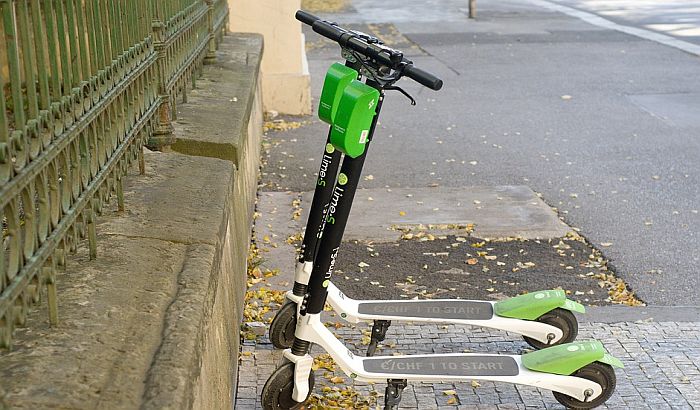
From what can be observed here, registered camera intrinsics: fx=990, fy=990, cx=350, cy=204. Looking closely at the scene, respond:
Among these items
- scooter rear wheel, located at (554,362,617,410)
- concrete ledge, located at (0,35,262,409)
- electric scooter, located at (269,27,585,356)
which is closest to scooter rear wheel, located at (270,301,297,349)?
electric scooter, located at (269,27,585,356)

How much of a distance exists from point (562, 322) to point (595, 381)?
0.53 m

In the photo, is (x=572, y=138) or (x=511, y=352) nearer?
(x=511, y=352)

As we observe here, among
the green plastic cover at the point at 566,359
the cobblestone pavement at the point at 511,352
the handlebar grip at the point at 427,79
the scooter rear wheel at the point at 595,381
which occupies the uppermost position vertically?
the handlebar grip at the point at 427,79

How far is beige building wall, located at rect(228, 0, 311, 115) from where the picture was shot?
1041 cm

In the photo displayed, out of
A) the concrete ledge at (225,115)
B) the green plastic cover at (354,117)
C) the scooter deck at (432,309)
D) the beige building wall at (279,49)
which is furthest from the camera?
the beige building wall at (279,49)

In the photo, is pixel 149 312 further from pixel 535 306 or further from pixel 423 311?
pixel 535 306

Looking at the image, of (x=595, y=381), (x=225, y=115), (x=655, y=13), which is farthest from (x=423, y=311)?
(x=655, y=13)

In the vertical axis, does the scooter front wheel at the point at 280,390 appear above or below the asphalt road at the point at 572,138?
above

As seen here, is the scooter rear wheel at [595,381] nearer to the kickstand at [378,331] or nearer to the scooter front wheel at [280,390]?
the kickstand at [378,331]

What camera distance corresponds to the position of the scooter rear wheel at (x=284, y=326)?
4402mm

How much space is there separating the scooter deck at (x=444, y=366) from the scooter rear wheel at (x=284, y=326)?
2.03 ft

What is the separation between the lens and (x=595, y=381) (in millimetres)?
3914

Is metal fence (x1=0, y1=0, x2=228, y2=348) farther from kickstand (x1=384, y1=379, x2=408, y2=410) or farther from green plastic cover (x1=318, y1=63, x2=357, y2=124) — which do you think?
kickstand (x1=384, y1=379, x2=408, y2=410)

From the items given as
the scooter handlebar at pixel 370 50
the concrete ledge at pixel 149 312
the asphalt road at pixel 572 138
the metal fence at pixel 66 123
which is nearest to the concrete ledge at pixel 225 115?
the concrete ledge at pixel 149 312
